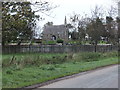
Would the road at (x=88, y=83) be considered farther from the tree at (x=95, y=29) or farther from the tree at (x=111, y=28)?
the tree at (x=111, y=28)

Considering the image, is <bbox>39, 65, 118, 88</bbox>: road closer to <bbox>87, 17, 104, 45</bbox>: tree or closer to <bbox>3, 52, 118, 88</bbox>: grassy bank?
<bbox>3, 52, 118, 88</bbox>: grassy bank

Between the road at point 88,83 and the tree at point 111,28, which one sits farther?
the tree at point 111,28

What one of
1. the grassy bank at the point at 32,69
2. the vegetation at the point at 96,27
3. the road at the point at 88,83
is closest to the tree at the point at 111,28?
the vegetation at the point at 96,27

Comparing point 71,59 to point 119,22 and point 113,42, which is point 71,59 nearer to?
point 119,22

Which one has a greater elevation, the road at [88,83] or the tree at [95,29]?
the tree at [95,29]

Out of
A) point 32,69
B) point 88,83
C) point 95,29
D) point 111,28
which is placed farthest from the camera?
point 111,28

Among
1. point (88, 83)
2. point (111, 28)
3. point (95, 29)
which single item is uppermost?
point (111, 28)

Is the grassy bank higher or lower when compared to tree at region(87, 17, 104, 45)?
lower

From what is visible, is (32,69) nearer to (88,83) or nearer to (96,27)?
(88,83)

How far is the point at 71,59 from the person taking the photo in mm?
23172

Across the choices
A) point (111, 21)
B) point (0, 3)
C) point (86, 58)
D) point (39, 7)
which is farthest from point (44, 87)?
point (111, 21)

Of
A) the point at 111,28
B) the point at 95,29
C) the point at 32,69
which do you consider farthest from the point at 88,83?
the point at 111,28

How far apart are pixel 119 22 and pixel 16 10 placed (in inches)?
1315

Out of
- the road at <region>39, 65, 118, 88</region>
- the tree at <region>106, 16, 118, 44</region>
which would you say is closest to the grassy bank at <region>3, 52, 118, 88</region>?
the road at <region>39, 65, 118, 88</region>
